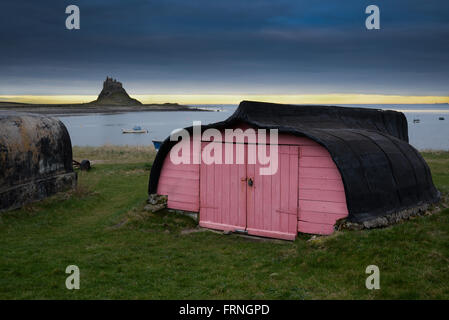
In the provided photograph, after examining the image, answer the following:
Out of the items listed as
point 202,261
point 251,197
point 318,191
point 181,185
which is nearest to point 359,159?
point 318,191

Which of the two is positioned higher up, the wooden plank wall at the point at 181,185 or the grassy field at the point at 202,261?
the wooden plank wall at the point at 181,185

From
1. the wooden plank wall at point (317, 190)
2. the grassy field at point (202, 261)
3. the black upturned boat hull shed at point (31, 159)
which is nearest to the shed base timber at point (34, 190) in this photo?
the black upturned boat hull shed at point (31, 159)

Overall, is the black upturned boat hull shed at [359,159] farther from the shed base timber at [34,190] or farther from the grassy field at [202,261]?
the shed base timber at [34,190]

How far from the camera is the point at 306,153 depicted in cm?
1128

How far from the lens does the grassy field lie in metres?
7.66

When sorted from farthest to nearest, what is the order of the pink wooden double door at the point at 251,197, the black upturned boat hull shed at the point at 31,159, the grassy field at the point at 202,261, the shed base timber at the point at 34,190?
1. the black upturned boat hull shed at the point at 31,159
2. the shed base timber at the point at 34,190
3. the pink wooden double door at the point at 251,197
4. the grassy field at the point at 202,261

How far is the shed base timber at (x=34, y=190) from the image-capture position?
1406 centimetres

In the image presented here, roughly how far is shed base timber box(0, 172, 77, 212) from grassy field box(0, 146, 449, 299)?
1.82 feet

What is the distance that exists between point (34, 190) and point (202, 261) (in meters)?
8.42

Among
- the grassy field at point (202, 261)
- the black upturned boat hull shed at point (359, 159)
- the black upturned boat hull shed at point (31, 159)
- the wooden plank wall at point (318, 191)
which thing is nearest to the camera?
the grassy field at point (202, 261)

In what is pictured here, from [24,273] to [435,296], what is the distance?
7504 millimetres

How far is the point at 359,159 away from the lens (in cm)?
1135
